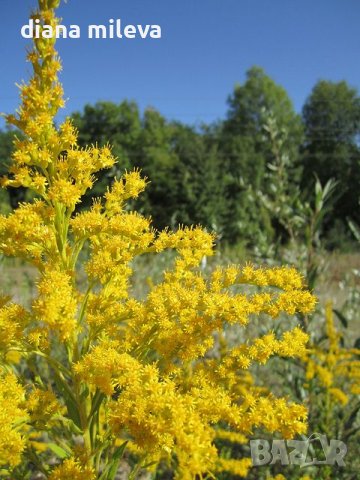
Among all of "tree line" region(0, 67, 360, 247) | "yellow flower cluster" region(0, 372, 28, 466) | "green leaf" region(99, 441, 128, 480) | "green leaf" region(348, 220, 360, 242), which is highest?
"tree line" region(0, 67, 360, 247)

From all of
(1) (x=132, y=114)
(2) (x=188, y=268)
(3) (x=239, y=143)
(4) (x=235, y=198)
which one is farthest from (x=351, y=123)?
(2) (x=188, y=268)

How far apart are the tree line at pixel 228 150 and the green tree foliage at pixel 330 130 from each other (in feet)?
0.28

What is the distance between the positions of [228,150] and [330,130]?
9.12m

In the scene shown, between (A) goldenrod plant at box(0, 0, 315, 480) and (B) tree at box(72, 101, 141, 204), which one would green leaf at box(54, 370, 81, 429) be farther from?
(B) tree at box(72, 101, 141, 204)

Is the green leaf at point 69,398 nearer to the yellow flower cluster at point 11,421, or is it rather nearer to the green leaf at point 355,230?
the yellow flower cluster at point 11,421

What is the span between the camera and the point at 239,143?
34.1 metres

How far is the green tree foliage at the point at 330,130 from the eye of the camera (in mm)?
34844

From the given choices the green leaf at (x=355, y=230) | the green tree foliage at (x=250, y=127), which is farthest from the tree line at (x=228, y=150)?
the green leaf at (x=355, y=230)

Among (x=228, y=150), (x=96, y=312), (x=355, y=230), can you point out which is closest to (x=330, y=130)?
(x=228, y=150)

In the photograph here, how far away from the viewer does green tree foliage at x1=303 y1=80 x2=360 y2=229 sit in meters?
34.8

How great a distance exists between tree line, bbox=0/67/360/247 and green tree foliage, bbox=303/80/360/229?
84mm

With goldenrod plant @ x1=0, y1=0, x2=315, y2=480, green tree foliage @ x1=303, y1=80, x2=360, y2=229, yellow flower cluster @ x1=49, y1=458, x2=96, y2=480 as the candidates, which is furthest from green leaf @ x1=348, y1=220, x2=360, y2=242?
green tree foliage @ x1=303, y1=80, x2=360, y2=229

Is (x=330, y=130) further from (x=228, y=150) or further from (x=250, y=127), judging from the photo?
(x=228, y=150)

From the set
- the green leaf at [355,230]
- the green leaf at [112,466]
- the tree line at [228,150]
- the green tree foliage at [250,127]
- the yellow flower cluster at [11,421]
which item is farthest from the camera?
the green tree foliage at [250,127]
